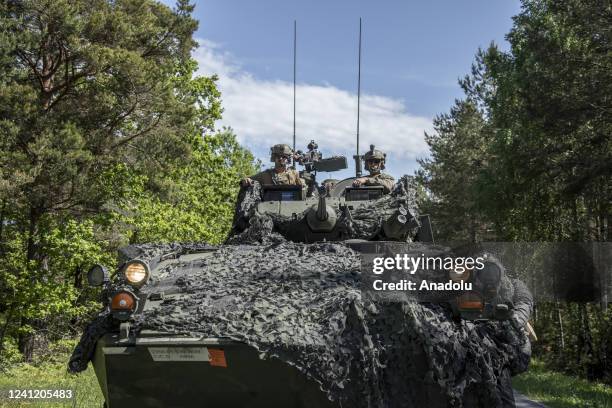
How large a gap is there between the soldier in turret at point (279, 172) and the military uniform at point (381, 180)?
0.86 m

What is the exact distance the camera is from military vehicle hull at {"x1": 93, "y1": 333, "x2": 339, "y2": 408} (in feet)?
14.8

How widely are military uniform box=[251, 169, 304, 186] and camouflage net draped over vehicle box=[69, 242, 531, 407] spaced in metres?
3.95

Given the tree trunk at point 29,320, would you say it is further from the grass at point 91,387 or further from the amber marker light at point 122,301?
the amber marker light at point 122,301

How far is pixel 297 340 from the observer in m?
4.46

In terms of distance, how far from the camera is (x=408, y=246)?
232 inches

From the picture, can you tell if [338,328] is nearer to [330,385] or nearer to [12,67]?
[330,385]

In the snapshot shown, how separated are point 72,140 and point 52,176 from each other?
0.80 meters

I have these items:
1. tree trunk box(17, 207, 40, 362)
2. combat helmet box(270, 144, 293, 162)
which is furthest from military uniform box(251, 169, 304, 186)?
tree trunk box(17, 207, 40, 362)

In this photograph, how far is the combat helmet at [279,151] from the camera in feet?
29.7

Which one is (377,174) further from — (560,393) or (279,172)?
(560,393)

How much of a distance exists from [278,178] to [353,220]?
2.07 meters

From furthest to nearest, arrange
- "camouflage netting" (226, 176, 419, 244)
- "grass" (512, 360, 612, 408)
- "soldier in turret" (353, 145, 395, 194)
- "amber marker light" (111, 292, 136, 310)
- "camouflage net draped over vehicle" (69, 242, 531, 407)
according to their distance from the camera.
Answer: "grass" (512, 360, 612, 408), "soldier in turret" (353, 145, 395, 194), "camouflage netting" (226, 176, 419, 244), "amber marker light" (111, 292, 136, 310), "camouflage net draped over vehicle" (69, 242, 531, 407)

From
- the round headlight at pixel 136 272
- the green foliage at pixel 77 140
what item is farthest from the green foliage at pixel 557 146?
the round headlight at pixel 136 272

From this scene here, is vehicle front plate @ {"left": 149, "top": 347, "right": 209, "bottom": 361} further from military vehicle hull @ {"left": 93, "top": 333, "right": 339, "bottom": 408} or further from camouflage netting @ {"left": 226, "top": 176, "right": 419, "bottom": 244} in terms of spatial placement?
camouflage netting @ {"left": 226, "top": 176, "right": 419, "bottom": 244}
